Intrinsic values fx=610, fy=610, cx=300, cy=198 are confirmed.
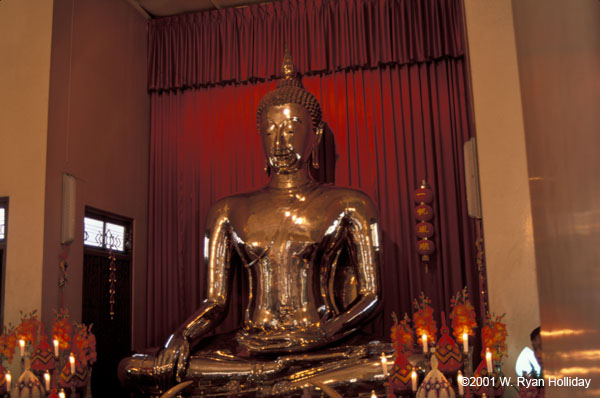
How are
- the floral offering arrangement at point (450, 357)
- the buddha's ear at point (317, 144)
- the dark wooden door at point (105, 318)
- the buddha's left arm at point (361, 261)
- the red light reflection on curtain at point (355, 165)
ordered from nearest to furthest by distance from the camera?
the floral offering arrangement at point (450, 357), the buddha's left arm at point (361, 261), the dark wooden door at point (105, 318), the red light reflection on curtain at point (355, 165), the buddha's ear at point (317, 144)

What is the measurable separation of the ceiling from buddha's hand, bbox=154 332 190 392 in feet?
9.25

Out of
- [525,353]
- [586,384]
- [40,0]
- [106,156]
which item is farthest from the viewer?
[106,156]

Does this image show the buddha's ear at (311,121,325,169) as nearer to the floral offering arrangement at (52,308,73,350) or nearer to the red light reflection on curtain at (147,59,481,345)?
the red light reflection on curtain at (147,59,481,345)

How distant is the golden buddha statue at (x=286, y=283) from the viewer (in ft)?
11.6

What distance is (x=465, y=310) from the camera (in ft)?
9.63

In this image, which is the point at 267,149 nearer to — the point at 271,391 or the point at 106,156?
the point at 106,156

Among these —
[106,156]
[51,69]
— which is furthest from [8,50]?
[106,156]

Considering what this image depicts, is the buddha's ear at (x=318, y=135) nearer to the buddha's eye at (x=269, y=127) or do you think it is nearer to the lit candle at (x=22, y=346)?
the buddha's eye at (x=269, y=127)

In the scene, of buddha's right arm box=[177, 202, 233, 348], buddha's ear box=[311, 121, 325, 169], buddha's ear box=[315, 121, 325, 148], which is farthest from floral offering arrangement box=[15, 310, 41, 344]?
buddha's ear box=[315, 121, 325, 148]

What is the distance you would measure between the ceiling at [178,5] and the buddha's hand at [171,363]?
2.82 meters

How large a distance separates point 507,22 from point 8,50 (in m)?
3.23

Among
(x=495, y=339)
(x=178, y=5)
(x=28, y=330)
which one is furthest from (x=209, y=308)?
(x=178, y=5)

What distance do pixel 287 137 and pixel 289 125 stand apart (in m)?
0.09

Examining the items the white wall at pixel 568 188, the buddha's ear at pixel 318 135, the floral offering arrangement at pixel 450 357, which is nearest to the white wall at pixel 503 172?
the floral offering arrangement at pixel 450 357
